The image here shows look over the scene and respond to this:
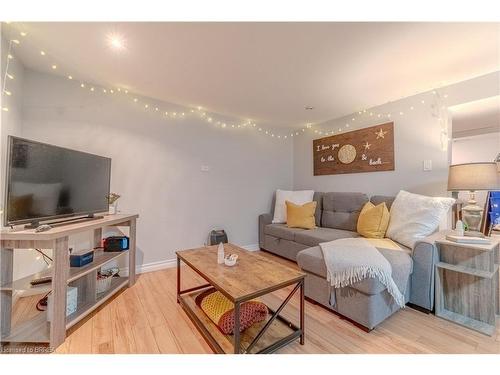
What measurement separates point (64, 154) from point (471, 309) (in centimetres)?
337

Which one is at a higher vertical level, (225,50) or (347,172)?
(225,50)

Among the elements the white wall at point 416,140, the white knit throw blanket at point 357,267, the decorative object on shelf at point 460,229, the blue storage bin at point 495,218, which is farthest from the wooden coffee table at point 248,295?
the blue storage bin at point 495,218

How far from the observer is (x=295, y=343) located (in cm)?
138

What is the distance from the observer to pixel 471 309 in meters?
1.61

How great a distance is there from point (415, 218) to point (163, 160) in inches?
109

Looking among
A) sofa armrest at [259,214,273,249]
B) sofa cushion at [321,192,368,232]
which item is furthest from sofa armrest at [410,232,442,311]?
sofa armrest at [259,214,273,249]

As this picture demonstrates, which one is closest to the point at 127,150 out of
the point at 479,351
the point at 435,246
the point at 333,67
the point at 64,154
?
the point at 64,154

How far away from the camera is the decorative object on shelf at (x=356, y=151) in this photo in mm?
2680

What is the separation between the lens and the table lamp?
1667 mm

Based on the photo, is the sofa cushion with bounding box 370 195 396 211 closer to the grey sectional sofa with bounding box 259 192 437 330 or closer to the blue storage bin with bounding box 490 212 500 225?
the grey sectional sofa with bounding box 259 192 437 330

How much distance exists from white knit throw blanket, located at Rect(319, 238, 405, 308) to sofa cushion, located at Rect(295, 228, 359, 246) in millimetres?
630
